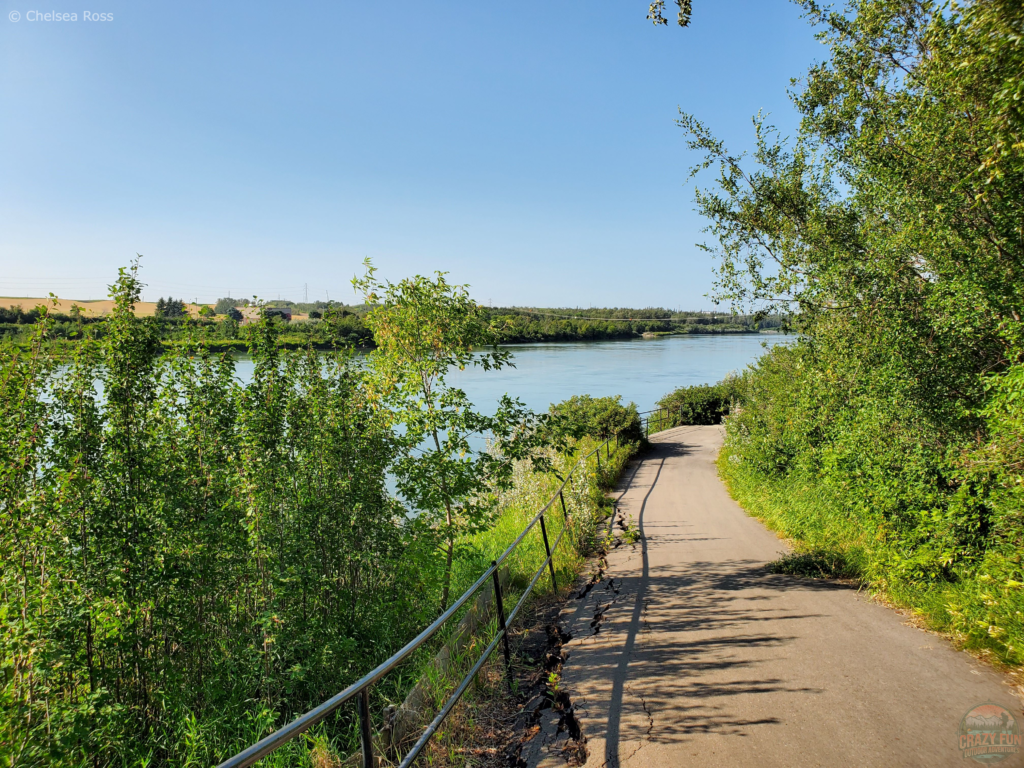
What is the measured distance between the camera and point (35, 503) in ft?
13.6

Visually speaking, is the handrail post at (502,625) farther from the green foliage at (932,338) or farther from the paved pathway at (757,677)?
the green foliage at (932,338)

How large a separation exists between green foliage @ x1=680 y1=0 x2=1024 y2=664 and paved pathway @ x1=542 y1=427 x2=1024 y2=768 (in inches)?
25.9

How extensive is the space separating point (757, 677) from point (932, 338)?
425cm

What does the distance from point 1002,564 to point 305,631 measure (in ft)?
19.0

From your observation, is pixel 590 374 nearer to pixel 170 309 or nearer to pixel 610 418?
pixel 610 418

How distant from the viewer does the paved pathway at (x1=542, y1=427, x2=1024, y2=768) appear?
141 inches

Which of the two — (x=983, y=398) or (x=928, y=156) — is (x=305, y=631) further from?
(x=928, y=156)

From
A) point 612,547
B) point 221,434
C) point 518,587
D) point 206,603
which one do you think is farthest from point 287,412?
point 612,547

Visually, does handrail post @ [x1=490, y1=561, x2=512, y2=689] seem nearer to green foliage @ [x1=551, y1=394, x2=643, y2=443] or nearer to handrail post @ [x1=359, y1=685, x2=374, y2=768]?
handrail post @ [x1=359, y1=685, x2=374, y2=768]

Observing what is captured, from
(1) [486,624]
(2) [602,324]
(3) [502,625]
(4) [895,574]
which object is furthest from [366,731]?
(2) [602,324]

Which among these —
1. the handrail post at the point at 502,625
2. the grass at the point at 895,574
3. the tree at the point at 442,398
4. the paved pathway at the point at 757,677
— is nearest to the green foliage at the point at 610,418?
the grass at the point at 895,574

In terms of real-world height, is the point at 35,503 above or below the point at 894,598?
above

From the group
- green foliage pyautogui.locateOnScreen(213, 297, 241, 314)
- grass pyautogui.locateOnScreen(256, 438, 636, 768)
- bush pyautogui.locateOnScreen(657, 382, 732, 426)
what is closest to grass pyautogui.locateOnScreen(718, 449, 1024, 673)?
grass pyautogui.locateOnScreen(256, 438, 636, 768)

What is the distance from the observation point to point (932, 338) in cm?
630
